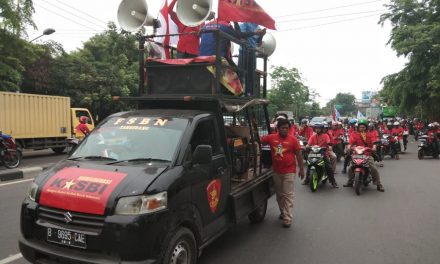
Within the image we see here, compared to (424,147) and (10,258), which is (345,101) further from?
(10,258)

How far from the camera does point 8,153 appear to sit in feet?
41.4

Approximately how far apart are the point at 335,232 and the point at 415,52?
2385 centimetres

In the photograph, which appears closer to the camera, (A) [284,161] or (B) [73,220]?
(B) [73,220]

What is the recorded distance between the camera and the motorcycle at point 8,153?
1250cm

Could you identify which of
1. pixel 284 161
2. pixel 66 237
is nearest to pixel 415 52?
pixel 284 161

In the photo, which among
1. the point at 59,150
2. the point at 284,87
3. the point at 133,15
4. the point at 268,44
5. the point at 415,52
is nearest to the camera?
the point at 133,15

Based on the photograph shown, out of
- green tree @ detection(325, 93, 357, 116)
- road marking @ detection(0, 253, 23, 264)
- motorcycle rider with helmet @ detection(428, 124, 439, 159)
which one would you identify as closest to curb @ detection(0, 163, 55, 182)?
road marking @ detection(0, 253, 23, 264)

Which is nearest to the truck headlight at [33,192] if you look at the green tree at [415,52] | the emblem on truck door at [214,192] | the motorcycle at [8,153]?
the emblem on truck door at [214,192]

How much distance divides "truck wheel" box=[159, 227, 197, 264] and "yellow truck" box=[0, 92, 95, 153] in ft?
39.0

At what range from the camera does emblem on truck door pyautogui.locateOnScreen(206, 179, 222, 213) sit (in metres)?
4.47

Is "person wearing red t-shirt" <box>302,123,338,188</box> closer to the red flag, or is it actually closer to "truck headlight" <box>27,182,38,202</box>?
the red flag

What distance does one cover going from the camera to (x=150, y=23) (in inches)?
253

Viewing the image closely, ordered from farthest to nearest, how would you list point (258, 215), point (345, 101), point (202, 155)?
1. point (345, 101)
2. point (258, 215)
3. point (202, 155)

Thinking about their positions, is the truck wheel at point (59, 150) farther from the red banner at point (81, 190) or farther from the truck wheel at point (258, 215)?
the red banner at point (81, 190)
